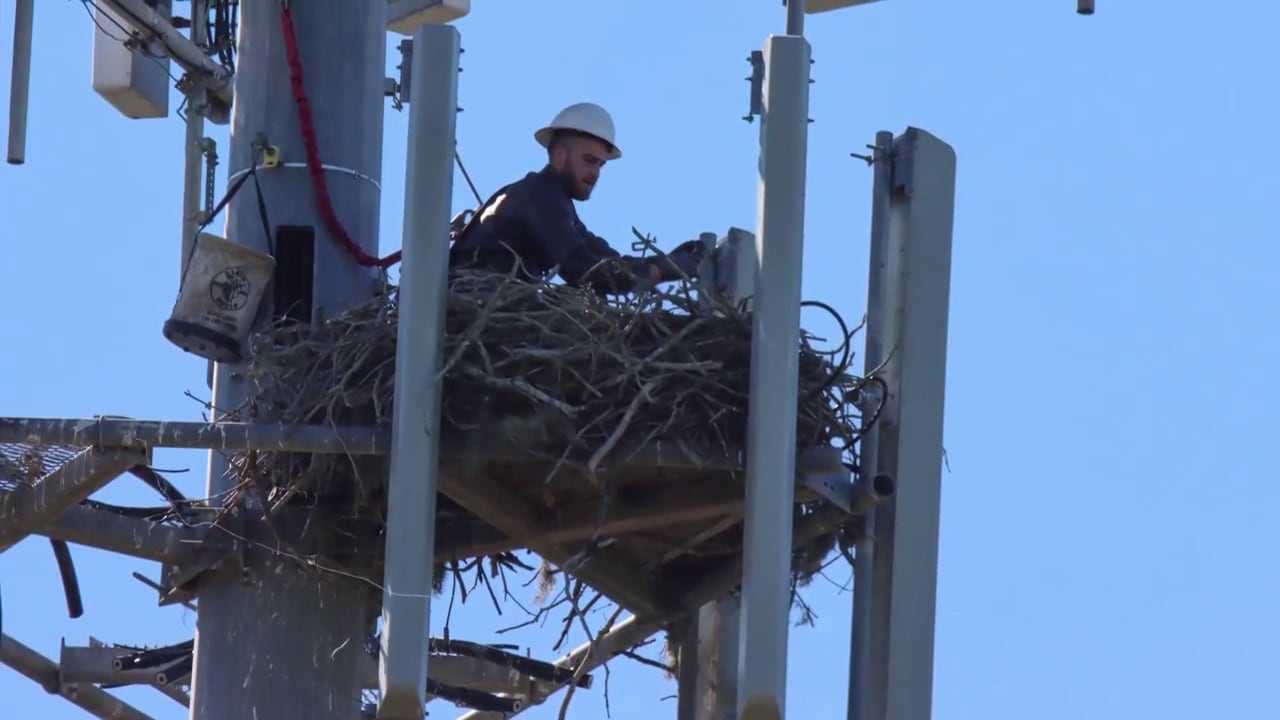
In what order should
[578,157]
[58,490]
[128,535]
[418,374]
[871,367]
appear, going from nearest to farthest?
[418,374]
[58,490]
[871,367]
[128,535]
[578,157]

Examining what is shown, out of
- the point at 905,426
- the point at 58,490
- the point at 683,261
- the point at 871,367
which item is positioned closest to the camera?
the point at 58,490

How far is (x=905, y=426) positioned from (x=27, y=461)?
3141 millimetres

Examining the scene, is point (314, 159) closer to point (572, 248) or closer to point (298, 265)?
point (298, 265)

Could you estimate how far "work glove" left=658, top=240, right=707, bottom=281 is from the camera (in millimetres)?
12330

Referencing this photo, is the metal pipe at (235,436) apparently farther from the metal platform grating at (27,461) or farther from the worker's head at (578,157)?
the worker's head at (578,157)

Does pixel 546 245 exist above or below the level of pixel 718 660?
above

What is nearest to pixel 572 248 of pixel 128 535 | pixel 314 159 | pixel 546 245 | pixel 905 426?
pixel 546 245

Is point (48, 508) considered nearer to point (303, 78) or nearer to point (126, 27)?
point (303, 78)

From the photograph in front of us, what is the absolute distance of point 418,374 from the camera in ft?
37.1

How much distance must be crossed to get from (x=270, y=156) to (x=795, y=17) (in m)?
2.09

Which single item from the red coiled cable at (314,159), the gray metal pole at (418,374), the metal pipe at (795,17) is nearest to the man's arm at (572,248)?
the red coiled cable at (314,159)

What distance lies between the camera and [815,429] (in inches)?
458

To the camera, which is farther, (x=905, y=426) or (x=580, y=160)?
(x=580, y=160)

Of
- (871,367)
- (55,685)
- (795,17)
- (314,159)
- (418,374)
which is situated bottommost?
(55,685)
